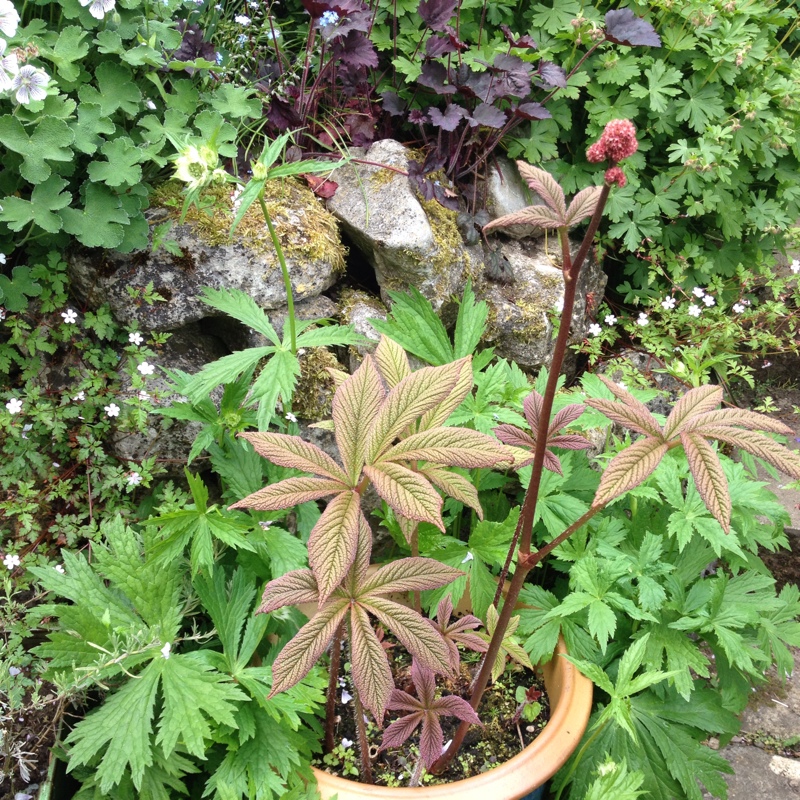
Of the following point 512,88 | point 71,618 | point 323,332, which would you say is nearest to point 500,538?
point 323,332

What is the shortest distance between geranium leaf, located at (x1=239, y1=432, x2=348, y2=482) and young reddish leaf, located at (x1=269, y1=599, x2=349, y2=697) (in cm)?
23

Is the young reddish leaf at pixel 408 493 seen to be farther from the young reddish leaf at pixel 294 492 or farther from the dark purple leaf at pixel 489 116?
the dark purple leaf at pixel 489 116

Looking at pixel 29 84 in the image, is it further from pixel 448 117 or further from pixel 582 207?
pixel 582 207

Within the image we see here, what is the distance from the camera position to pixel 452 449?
1.08 metres

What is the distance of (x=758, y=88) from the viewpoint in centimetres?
290

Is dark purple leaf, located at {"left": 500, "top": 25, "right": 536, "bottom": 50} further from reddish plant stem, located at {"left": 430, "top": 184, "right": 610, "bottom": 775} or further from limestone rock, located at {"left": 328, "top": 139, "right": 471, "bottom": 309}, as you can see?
reddish plant stem, located at {"left": 430, "top": 184, "right": 610, "bottom": 775}

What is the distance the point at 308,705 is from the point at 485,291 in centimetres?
163

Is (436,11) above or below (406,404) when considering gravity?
above

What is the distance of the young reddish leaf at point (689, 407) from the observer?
1.04 meters

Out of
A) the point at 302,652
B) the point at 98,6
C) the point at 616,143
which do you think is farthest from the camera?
the point at 98,6

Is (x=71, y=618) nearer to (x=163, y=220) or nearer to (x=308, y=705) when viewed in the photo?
(x=308, y=705)

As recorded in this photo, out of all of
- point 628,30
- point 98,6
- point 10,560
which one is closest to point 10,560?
point 10,560

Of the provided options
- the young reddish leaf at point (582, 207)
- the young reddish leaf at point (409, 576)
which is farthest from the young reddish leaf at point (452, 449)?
the young reddish leaf at point (582, 207)

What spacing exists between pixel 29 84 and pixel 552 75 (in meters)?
1.66
